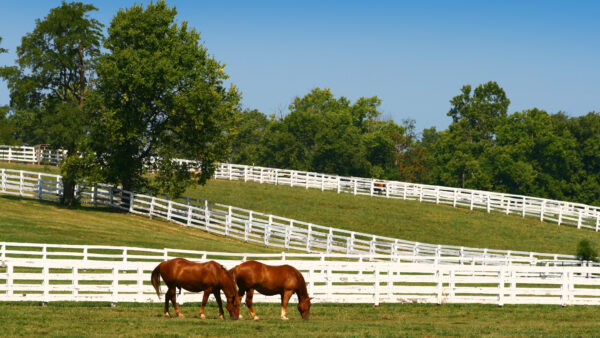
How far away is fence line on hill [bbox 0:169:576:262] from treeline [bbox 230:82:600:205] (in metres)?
44.7

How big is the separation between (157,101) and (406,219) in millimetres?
18679

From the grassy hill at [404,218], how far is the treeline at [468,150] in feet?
105

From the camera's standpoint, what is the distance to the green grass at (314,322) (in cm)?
1521

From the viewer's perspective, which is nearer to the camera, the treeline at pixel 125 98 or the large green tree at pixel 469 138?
the treeline at pixel 125 98

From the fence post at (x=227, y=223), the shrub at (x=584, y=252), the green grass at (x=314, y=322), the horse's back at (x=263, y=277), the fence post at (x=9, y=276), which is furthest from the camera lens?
the fence post at (x=227, y=223)

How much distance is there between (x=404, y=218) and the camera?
55312mm

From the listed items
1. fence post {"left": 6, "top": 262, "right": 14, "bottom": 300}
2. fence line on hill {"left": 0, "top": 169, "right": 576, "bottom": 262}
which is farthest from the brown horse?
fence line on hill {"left": 0, "top": 169, "right": 576, "bottom": 262}

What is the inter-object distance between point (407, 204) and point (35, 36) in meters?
28.8

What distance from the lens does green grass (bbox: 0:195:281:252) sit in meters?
35.2

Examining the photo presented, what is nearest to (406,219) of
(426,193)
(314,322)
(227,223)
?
(426,193)

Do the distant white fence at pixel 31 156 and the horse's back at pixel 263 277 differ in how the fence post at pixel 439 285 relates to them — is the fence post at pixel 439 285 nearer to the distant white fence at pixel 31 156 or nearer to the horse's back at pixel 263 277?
the horse's back at pixel 263 277

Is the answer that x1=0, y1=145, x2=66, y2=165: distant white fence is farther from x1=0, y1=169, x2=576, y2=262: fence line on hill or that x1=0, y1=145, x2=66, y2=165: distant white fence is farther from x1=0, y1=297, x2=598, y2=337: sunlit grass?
x1=0, y1=297, x2=598, y2=337: sunlit grass

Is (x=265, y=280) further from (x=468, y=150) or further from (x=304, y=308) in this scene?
(x=468, y=150)

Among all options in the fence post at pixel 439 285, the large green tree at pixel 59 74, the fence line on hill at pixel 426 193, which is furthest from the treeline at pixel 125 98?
the fence post at pixel 439 285
